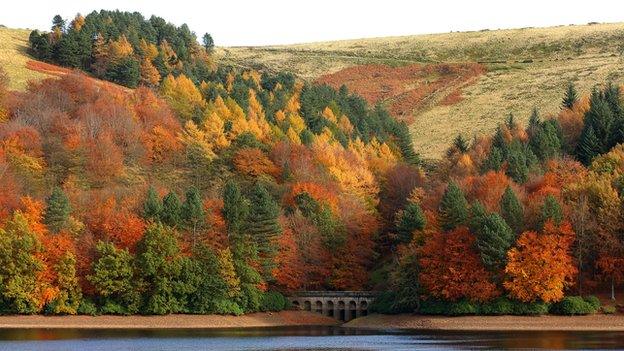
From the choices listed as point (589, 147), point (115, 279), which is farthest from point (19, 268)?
point (589, 147)

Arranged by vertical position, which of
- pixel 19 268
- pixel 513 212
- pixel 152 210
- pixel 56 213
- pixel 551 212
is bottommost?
pixel 19 268

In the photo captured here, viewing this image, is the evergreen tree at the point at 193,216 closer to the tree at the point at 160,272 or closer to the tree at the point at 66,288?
the tree at the point at 160,272

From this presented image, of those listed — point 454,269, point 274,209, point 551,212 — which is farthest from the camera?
point 274,209

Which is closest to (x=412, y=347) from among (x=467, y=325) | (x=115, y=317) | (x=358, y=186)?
(x=467, y=325)

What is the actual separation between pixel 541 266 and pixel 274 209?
32.7 m

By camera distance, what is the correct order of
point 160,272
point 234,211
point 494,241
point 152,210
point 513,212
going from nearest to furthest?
point 494,241 → point 513,212 → point 160,272 → point 152,210 → point 234,211

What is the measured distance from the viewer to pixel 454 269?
12281 cm

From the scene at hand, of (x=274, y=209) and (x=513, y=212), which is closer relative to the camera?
(x=513, y=212)

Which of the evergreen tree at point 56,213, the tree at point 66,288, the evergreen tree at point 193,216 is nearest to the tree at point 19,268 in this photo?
the tree at point 66,288

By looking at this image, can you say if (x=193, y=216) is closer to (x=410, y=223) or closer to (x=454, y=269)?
(x=410, y=223)

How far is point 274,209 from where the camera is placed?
5389 inches

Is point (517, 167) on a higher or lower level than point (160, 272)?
higher

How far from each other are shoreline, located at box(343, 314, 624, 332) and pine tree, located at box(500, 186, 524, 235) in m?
10.2

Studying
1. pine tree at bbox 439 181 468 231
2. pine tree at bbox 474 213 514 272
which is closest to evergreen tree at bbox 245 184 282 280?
pine tree at bbox 439 181 468 231
